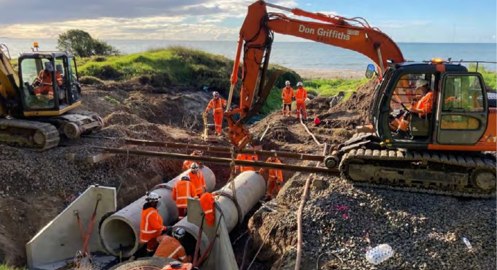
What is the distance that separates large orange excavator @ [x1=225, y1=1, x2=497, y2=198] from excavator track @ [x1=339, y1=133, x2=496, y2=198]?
0.06ft

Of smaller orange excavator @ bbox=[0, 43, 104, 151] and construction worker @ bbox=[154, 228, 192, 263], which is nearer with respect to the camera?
construction worker @ bbox=[154, 228, 192, 263]

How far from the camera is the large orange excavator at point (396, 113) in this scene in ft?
28.7

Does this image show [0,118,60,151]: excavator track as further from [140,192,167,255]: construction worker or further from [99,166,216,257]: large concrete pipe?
[140,192,167,255]: construction worker

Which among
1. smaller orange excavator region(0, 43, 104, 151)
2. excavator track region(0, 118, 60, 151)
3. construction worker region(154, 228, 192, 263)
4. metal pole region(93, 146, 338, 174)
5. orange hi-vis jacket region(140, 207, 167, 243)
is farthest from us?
smaller orange excavator region(0, 43, 104, 151)

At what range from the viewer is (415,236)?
25.3ft

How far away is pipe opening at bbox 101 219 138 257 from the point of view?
986 centimetres

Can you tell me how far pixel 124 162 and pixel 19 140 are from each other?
304 centimetres

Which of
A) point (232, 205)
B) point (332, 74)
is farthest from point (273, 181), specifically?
point (332, 74)

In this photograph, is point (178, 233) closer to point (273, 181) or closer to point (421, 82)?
point (273, 181)

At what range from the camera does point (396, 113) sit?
9.71 meters

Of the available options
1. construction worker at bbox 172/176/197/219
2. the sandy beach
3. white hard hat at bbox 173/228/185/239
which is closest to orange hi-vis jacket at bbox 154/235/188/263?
white hard hat at bbox 173/228/185/239

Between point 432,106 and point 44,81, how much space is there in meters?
10.6

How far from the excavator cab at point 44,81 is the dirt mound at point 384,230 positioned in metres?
7.62

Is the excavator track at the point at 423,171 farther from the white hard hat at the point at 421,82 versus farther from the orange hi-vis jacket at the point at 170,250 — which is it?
the orange hi-vis jacket at the point at 170,250
